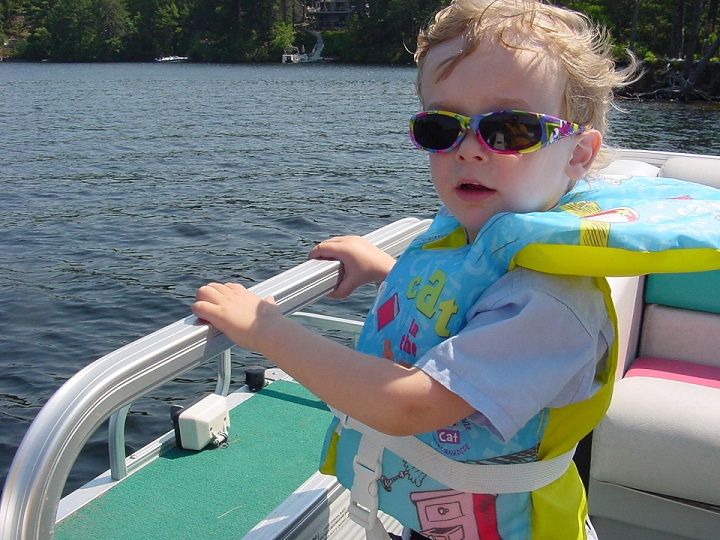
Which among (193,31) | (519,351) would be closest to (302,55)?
(193,31)

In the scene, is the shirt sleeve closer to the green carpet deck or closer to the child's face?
the child's face

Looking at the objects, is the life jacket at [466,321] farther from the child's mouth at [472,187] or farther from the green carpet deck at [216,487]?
the green carpet deck at [216,487]

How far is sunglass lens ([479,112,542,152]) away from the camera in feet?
4.44

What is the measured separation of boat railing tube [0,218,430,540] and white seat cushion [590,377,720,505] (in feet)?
5.03

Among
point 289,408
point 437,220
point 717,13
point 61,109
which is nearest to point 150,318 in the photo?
point 289,408

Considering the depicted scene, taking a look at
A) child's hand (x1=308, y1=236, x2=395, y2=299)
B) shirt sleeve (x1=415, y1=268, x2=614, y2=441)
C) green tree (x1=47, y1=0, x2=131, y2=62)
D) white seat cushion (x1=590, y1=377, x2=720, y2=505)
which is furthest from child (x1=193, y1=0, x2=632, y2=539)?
green tree (x1=47, y1=0, x2=131, y2=62)

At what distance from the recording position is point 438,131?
4.68ft

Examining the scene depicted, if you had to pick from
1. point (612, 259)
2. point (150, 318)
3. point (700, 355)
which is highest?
point (612, 259)

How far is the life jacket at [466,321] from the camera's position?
1.29m

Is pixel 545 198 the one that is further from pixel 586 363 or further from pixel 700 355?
pixel 700 355

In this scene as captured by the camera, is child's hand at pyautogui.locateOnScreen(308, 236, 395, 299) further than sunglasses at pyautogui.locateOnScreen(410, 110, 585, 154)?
Yes

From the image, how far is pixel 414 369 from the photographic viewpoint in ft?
4.18

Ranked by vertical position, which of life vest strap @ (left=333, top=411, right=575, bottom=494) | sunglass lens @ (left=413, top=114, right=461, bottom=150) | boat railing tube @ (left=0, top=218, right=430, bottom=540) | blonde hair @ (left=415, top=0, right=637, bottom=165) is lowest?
life vest strap @ (left=333, top=411, right=575, bottom=494)

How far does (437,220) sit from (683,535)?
4.74 feet
